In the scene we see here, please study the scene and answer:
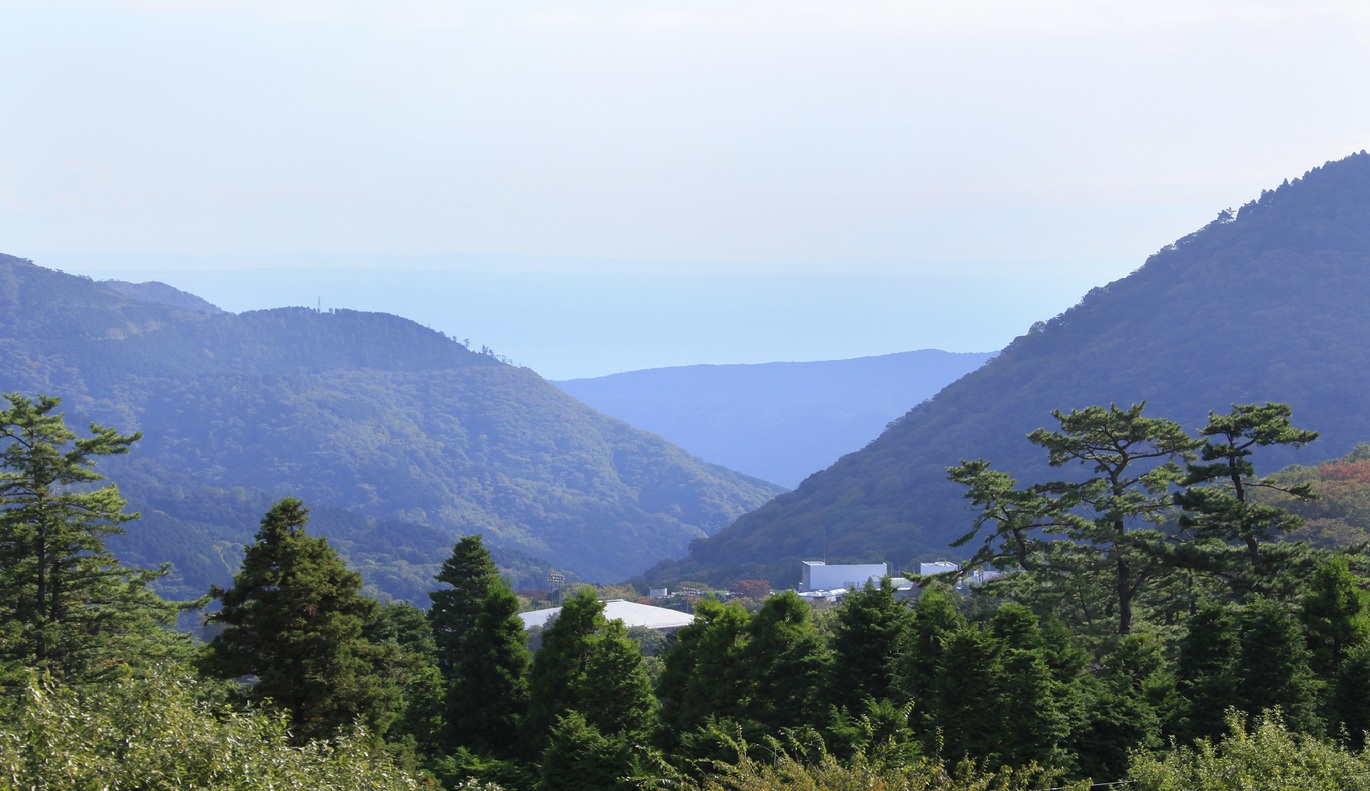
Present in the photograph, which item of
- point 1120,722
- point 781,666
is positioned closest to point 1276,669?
point 1120,722

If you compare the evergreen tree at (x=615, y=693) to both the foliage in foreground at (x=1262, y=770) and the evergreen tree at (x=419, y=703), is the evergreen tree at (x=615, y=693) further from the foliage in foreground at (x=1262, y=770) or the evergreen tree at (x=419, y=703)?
the foliage in foreground at (x=1262, y=770)

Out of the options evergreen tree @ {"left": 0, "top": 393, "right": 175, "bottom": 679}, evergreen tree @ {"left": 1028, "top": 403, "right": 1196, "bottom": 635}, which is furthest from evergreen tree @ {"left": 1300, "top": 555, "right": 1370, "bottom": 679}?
evergreen tree @ {"left": 0, "top": 393, "right": 175, "bottom": 679}

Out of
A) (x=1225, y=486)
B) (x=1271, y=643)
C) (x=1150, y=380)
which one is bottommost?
(x=1271, y=643)

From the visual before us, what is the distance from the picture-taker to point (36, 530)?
30.4 meters

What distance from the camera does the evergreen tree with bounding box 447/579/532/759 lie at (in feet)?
94.9

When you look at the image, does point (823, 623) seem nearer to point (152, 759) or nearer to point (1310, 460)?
point (152, 759)

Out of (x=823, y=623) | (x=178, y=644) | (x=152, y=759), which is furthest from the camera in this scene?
(x=823, y=623)

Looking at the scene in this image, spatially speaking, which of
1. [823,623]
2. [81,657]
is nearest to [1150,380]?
[823,623]

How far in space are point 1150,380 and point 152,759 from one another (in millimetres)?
193825

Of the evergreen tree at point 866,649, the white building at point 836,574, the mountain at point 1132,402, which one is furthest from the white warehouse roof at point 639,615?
the evergreen tree at point 866,649

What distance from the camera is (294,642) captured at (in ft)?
78.4

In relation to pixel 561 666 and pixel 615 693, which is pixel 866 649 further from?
pixel 561 666

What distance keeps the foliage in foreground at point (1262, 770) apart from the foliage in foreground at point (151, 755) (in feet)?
36.3

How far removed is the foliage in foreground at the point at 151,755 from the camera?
41.7ft
